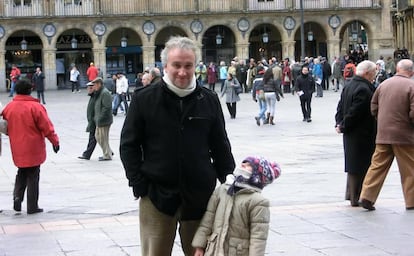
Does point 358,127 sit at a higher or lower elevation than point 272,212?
higher

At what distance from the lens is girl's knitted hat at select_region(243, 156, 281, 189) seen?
4.73 metres

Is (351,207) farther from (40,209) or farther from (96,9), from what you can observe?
(96,9)

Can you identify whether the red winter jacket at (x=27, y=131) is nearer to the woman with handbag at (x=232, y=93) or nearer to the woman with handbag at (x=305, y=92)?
the woman with handbag at (x=305, y=92)

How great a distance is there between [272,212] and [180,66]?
17.0 feet

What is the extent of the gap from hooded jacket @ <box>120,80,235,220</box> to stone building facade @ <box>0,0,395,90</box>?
152 feet

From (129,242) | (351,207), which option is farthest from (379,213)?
(129,242)

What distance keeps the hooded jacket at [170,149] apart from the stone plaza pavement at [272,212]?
2.70m

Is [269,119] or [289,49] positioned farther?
[289,49]

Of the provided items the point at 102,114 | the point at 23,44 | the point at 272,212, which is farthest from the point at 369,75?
the point at 23,44

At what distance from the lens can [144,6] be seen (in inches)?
2037

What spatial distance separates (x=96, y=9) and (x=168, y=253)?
4743cm

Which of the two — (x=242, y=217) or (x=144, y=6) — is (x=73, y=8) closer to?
(x=144, y=6)

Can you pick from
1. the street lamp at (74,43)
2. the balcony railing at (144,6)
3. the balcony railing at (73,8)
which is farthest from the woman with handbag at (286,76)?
the street lamp at (74,43)

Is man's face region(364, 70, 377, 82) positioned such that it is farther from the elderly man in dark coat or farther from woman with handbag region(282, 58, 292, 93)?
woman with handbag region(282, 58, 292, 93)
